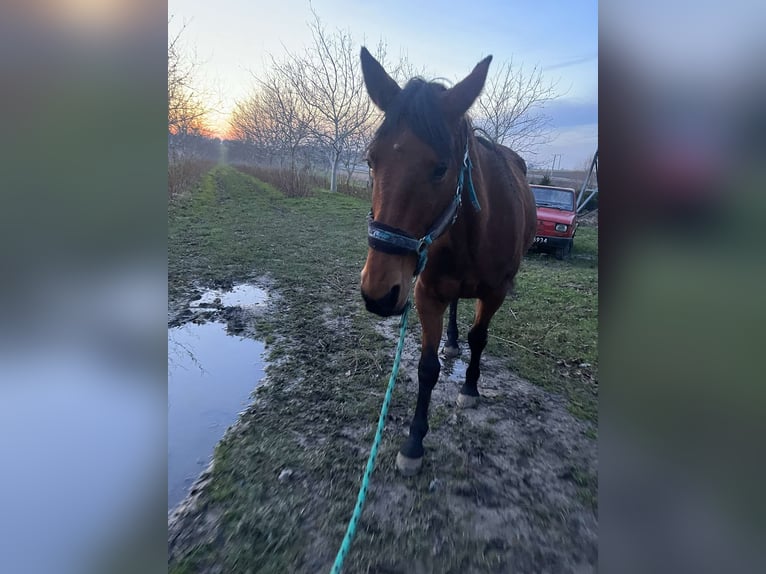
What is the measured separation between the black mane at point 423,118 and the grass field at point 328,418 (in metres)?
1.97

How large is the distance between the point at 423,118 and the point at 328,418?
2293 millimetres

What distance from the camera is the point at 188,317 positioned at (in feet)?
15.7

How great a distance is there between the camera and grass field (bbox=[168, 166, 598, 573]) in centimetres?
192

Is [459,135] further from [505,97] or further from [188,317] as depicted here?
[505,97]

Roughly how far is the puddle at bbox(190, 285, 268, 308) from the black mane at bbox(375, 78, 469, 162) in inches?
162

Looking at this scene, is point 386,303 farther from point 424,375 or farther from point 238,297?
point 238,297

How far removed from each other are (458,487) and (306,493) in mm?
937

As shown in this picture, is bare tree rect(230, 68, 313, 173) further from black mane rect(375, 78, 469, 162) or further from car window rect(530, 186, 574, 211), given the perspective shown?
black mane rect(375, 78, 469, 162)

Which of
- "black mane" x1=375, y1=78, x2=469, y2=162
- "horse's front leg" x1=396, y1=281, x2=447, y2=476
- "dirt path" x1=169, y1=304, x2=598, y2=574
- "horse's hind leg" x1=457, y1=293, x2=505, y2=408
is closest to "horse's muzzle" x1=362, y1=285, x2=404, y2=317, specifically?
"black mane" x1=375, y1=78, x2=469, y2=162

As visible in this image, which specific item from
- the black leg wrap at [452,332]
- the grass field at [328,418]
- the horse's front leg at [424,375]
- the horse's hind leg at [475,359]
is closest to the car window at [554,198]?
the grass field at [328,418]
